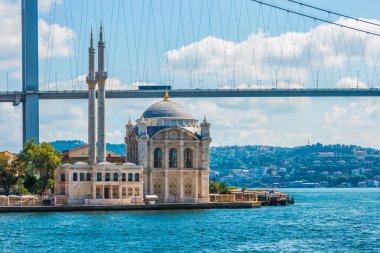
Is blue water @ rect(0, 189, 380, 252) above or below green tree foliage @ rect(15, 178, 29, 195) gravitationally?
below

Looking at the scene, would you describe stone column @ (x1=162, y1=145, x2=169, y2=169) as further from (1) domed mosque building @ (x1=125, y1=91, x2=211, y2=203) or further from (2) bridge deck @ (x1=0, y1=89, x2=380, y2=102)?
(2) bridge deck @ (x1=0, y1=89, x2=380, y2=102)

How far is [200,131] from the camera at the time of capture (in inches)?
2847

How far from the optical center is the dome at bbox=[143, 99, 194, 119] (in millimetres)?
72406

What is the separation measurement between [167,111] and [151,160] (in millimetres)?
3799

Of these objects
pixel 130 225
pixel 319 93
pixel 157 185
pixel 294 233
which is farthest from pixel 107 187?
pixel 319 93

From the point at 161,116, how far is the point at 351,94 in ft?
80.9

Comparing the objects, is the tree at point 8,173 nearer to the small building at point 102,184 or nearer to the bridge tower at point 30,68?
the bridge tower at point 30,68

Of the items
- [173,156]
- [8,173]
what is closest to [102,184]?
[173,156]

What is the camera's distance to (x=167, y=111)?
72688mm

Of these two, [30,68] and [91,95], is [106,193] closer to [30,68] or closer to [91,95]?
[91,95]

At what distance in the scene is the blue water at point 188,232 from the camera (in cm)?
4353

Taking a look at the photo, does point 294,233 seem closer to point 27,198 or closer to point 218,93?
point 27,198

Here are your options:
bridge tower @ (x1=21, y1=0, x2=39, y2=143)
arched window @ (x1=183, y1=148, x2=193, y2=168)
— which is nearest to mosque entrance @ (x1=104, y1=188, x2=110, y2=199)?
arched window @ (x1=183, y1=148, x2=193, y2=168)

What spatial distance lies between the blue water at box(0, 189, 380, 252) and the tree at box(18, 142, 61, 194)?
1342cm
